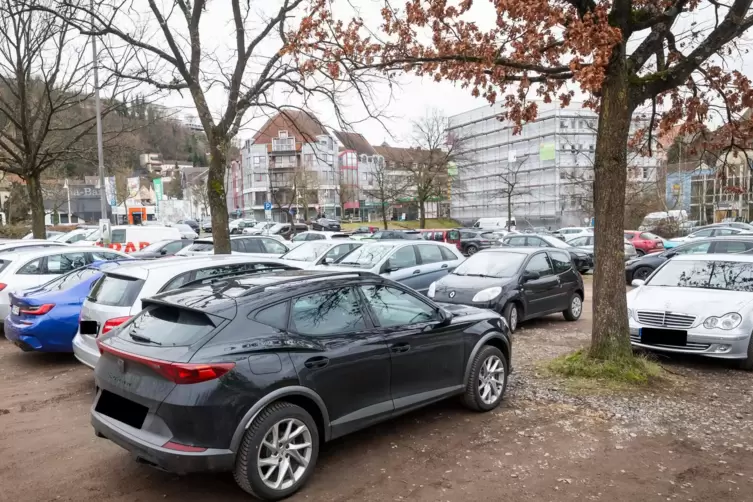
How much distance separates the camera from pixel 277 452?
3.82m

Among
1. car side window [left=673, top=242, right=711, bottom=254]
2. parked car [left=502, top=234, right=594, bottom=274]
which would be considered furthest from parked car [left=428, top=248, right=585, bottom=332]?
parked car [left=502, top=234, right=594, bottom=274]

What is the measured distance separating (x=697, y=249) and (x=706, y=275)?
871 centimetres

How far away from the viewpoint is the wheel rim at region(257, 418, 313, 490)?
12.4 ft

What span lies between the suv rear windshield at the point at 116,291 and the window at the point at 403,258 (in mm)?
6174

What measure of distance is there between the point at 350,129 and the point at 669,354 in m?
7.57

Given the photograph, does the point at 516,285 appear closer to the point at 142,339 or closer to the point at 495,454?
the point at 495,454

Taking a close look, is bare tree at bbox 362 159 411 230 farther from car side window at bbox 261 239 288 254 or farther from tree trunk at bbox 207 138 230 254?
tree trunk at bbox 207 138 230 254

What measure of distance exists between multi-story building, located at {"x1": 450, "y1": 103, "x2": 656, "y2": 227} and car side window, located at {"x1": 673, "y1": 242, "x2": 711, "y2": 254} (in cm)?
3619

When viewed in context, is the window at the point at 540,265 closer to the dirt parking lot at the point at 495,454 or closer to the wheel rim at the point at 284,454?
the dirt parking lot at the point at 495,454

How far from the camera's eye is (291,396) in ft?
12.8

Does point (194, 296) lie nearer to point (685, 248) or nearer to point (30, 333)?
point (30, 333)

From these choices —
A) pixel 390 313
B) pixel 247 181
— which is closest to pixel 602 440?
pixel 390 313

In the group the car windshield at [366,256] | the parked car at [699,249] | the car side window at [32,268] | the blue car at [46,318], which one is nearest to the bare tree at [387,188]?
the parked car at [699,249]

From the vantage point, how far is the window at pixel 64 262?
9.98 meters
